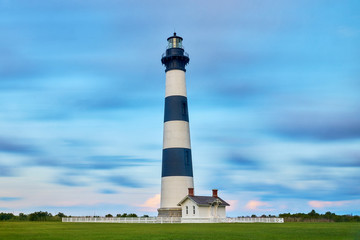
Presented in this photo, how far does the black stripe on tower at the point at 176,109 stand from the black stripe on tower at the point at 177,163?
401cm

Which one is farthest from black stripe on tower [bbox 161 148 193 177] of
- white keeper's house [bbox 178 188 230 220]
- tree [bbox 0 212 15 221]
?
tree [bbox 0 212 15 221]

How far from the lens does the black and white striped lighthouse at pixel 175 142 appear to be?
44875 mm

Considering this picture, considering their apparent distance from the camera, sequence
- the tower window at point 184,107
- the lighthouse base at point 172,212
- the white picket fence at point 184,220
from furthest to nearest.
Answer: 1. the tower window at point 184,107
2. the lighthouse base at point 172,212
3. the white picket fence at point 184,220

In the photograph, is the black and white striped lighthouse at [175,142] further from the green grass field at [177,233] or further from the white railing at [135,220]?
the green grass field at [177,233]

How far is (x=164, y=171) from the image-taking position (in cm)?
4584

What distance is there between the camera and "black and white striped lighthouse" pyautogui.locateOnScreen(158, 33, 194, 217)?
44875 millimetres

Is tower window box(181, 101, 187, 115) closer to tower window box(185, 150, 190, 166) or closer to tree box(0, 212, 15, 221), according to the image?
tower window box(185, 150, 190, 166)

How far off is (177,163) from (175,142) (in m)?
2.58

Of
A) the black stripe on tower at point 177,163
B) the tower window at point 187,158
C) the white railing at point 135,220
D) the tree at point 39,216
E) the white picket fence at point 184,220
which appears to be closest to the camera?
the white railing at point 135,220

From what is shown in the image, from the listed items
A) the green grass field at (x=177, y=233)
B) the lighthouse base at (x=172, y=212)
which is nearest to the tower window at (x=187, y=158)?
the lighthouse base at (x=172, y=212)

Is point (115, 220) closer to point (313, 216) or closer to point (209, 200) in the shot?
point (209, 200)

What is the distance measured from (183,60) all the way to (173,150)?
1217cm

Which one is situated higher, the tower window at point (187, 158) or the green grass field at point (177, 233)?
the tower window at point (187, 158)

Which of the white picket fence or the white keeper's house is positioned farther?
the white keeper's house
